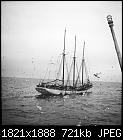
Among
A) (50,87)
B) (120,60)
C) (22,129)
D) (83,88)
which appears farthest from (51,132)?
(83,88)

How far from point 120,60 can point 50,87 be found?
129 feet

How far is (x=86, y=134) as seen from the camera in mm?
7828

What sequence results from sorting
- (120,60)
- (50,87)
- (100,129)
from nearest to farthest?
(120,60)
(100,129)
(50,87)

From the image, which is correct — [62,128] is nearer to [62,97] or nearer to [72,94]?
[62,97]

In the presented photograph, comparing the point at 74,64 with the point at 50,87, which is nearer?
the point at 50,87

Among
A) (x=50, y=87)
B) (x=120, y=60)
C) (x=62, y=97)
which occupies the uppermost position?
(x=120, y=60)

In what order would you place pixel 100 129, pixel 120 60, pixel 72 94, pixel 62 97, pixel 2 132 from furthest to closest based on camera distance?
1. pixel 72 94
2. pixel 62 97
3. pixel 100 129
4. pixel 2 132
5. pixel 120 60

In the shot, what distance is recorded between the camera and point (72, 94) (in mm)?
50500

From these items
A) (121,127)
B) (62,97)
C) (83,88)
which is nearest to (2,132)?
(121,127)

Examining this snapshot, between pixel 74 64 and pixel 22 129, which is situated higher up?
pixel 74 64

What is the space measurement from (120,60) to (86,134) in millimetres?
5167

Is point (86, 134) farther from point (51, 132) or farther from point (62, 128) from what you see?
point (51, 132)

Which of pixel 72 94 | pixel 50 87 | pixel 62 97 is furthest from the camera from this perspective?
pixel 72 94

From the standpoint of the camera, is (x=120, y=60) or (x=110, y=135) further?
(x=110, y=135)
